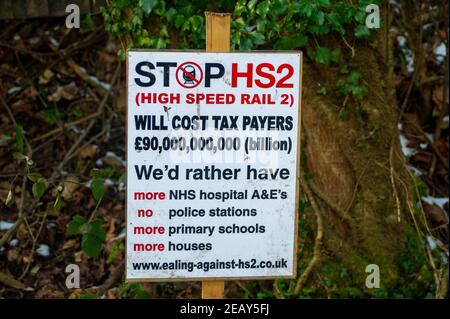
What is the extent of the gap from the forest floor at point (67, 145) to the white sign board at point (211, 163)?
1.84m

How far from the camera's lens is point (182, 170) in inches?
118

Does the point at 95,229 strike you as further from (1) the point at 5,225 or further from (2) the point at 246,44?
(1) the point at 5,225

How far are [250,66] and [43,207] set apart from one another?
3.00 m

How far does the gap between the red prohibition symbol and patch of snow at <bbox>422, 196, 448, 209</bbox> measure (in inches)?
119

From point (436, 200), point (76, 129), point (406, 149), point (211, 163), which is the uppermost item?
point (76, 129)

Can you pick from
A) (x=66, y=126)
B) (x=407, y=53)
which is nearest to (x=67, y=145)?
(x=66, y=126)

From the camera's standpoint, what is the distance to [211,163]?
9.83 feet

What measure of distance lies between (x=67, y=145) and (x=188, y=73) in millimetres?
3289

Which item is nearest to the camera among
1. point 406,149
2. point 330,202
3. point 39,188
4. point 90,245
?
point 39,188

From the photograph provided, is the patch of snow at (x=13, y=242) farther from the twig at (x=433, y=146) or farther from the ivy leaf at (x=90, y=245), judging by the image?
the twig at (x=433, y=146)

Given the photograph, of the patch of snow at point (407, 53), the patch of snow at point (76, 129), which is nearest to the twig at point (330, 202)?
the patch of snow at point (76, 129)

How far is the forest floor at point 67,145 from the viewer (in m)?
5.11

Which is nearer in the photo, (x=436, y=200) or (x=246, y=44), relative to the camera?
(x=246, y=44)
